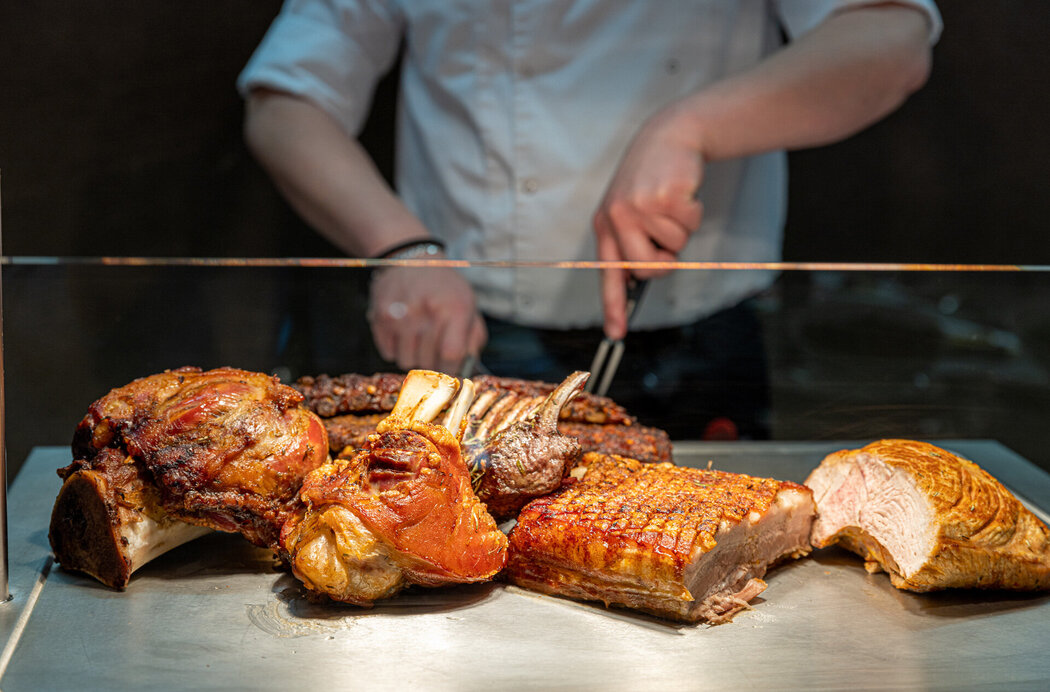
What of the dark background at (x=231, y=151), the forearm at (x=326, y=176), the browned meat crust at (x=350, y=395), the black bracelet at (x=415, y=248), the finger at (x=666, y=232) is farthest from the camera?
the dark background at (x=231, y=151)

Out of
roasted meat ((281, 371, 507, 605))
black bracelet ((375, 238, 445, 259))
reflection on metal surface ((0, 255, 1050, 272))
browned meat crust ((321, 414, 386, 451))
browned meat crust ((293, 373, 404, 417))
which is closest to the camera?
roasted meat ((281, 371, 507, 605))

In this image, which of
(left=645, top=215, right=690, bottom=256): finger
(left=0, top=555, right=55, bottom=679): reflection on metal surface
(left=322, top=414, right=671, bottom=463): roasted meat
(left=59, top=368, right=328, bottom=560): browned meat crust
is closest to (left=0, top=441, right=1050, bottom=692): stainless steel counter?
(left=0, top=555, right=55, bottom=679): reflection on metal surface

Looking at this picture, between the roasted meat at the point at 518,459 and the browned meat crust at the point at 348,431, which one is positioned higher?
the roasted meat at the point at 518,459

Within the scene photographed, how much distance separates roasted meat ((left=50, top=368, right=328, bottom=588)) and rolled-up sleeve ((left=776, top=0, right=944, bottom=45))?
77.2 inches

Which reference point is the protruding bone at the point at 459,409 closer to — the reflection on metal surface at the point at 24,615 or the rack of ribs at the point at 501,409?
the rack of ribs at the point at 501,409

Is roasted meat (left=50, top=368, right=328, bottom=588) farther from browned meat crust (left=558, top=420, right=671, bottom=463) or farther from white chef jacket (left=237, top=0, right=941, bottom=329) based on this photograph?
white chef jacket (left=237, top=0, right=941, bottom=329)

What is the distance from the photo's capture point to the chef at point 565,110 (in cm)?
247

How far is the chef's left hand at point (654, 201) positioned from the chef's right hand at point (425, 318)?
56 centimetres

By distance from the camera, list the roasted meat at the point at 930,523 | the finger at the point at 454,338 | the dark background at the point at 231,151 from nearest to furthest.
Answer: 1. the roasted meat at the point at 930,523
2. the finger at the point at 454,338
3. the dark background at the point at 231,151

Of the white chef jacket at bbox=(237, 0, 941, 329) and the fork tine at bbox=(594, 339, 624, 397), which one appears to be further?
the white chef jacket at bbox=(237, 0, 941, 329)

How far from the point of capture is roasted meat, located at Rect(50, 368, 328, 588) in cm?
133

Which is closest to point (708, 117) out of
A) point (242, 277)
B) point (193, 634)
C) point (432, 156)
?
point (432, 156)

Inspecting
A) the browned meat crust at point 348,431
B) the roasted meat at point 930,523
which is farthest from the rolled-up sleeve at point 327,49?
the roasted meat at point 930,523

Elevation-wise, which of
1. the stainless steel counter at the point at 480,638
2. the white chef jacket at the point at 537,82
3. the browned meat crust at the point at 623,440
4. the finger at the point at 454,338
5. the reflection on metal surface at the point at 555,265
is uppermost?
the white chef jacket at the point at 537,82
